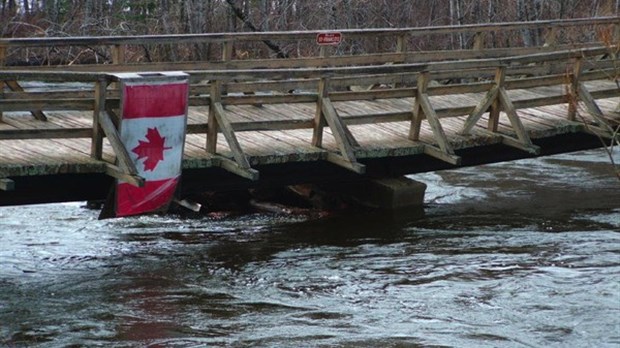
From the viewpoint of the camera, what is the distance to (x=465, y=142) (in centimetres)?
1480

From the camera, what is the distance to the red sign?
656 inches

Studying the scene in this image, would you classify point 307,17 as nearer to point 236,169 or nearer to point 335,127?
point 335,127

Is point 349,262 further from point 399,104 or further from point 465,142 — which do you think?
point 399,104

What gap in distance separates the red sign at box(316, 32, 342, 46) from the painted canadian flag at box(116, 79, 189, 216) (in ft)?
16.5

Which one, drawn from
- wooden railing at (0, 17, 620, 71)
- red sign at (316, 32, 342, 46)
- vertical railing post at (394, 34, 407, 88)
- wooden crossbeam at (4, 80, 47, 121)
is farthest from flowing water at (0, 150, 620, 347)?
red sign at (316, 32, 342, 46)

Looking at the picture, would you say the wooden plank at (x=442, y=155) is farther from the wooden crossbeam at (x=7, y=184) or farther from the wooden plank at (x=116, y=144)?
the wooden crossbeam at (x=7, y=184)

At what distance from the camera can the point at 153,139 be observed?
1166cm

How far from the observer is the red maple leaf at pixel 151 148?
1162 cm

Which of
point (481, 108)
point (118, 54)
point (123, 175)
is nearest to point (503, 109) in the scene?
point (481, 108)

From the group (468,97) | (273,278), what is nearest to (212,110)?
(273,278)

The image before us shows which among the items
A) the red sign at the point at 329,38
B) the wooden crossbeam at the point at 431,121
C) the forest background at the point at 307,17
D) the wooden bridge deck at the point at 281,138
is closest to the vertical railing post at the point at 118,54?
the wooden bridge deck at the point at 281,138

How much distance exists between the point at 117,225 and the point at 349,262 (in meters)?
3.34

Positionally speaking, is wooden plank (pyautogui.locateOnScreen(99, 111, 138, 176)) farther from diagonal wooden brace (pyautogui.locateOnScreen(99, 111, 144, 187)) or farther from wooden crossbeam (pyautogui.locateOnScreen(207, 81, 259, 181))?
wooden crossbeam (pyautogui.locateOnScreen(207, 81, 259, 181))

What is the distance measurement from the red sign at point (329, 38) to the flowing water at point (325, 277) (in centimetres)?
257
